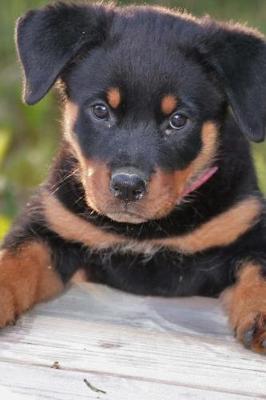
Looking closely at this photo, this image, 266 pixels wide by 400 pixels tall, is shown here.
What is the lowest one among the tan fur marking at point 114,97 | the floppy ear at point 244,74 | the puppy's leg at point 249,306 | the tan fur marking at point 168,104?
the puppy's leg at point 249,306

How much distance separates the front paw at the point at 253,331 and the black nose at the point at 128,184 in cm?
55

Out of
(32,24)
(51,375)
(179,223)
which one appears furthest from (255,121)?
(51,375)

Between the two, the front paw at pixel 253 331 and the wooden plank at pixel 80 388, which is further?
the front paw at pixel 253 331

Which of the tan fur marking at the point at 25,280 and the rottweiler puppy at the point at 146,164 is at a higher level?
the rottweiler puppy at the point at 146,164

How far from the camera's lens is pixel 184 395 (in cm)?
286

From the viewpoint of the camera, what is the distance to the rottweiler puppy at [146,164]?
3.42 metres

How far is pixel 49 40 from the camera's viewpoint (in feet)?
11.6

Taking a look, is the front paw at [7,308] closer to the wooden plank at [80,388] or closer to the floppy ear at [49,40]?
the wooden plank at [80,388]

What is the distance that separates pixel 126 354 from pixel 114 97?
3.03 feet

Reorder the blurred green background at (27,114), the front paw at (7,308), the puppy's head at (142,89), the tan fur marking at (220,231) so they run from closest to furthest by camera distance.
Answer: the front paw at (7,308)
the puppy's head at (142,89)
the tan fur marking at (220,231)
the blurred green background at (27,114)

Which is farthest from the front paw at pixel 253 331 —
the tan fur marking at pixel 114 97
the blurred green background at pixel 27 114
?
the blurred green background at pixel 27 114

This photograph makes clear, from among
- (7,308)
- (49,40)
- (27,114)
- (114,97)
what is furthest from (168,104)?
(27,114)

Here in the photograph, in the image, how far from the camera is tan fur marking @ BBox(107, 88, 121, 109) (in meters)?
3.44

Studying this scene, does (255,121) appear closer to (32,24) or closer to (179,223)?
(179,223)
